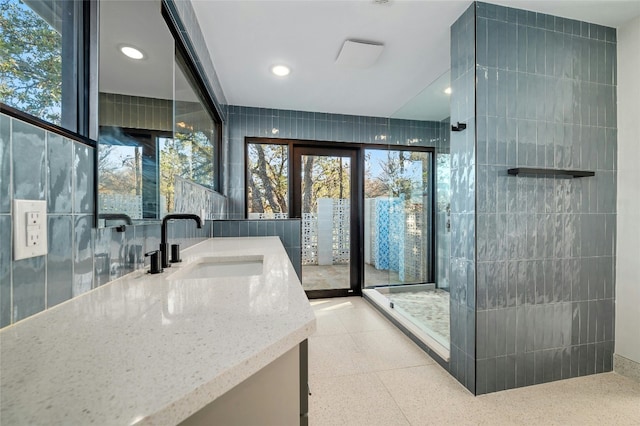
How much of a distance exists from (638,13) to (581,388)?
246cm

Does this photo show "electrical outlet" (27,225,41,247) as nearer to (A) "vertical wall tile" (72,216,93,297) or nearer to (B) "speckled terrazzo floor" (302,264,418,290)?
(A) "vertical wall tile" (72,216,93,297)

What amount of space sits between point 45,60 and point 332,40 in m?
1.78

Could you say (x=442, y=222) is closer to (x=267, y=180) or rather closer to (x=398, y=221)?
(x=398, y=221)

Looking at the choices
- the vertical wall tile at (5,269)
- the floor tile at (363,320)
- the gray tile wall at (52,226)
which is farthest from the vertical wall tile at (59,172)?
the floor tile at (363,320)

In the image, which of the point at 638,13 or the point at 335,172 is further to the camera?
the point at 335,172

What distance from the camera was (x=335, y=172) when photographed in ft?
11.8

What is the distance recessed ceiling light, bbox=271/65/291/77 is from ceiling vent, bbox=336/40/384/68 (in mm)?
474

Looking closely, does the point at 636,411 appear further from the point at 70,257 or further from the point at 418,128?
the point at 418,128

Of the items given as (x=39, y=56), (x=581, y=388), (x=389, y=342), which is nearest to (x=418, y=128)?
(x=389, y=342)

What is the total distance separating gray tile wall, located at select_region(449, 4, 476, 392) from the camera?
165cm

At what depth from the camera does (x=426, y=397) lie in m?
1.60

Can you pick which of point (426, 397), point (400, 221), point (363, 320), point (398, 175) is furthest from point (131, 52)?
point (400, 221)

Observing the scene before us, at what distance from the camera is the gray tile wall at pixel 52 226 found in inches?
22.0

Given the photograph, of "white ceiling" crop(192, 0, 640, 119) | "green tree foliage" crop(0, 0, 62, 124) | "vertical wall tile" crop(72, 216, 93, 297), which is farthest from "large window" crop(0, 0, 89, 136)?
"white ceiling" crop(192, 0, 640, 119)
